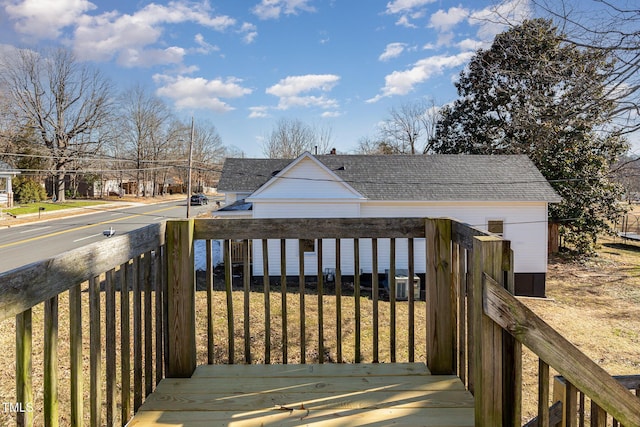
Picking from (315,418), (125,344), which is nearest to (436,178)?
(315,418)

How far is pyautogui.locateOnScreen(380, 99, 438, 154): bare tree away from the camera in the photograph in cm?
3053

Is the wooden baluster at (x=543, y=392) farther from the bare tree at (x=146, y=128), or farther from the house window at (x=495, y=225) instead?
the bare tree at (x=146, y=128)

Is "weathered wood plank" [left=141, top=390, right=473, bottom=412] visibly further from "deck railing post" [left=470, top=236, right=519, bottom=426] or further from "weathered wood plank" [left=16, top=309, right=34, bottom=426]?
"weathered wood plank" [left=16, top=309, right=34, bottom=426]

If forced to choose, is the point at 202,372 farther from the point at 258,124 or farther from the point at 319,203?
the point at 258,124

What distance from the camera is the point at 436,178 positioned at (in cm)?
1468

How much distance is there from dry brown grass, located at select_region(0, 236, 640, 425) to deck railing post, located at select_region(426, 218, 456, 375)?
8.96 feet

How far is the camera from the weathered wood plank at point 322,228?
222 cm

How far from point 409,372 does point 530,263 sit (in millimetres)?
14214

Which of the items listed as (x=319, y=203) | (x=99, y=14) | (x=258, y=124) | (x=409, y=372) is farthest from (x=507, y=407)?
(x=258, y=124)

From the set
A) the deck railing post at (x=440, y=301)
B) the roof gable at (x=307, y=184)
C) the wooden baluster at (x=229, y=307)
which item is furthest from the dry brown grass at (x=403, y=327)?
the roof gable at (x=307, y=184)

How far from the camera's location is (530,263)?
14.3m

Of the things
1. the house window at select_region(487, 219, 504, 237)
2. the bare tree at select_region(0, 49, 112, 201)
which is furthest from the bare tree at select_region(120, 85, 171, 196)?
the house window at select_region(487, 219, 504, 237)

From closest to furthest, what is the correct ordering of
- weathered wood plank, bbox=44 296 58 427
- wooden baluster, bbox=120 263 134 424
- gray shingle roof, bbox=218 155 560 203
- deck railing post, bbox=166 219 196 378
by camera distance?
weathered wood plank, bbox=44 296 58 427
wooden baluster, bbox=120 263 134 424
deck railing post, bbox=166 219 196 378
gray shingle roof, bbox=218 155 560 203

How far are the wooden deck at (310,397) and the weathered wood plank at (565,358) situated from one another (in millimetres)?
722
